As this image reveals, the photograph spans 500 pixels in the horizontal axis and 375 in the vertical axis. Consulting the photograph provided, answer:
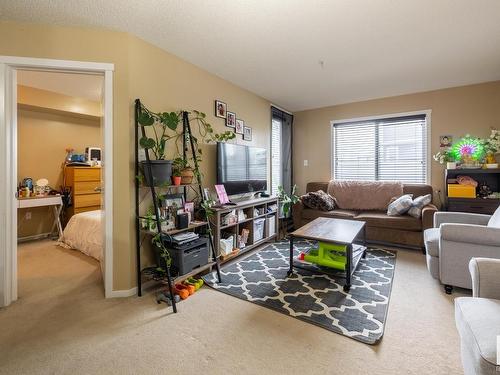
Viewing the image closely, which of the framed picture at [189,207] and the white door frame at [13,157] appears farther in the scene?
the framed picture at [189,207]

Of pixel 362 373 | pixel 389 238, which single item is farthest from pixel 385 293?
pixel 389 238

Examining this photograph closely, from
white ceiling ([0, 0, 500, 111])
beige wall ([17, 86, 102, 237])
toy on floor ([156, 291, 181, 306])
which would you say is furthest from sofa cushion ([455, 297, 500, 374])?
beige wall ([17, 86, 102, 237])

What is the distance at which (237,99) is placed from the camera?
3721mm

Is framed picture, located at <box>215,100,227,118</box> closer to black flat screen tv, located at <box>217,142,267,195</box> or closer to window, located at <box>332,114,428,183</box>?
black flat screen tv, located at <box>217,142,267,195</box>

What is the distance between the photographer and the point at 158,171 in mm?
2221

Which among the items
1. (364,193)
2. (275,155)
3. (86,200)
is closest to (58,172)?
(86,200)

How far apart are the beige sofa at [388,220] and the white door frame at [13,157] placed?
2.94 metres

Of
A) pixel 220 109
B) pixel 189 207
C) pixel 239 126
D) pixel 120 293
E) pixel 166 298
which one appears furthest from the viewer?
pixel 239 126

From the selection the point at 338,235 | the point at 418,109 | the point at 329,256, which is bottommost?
the point at 329,256

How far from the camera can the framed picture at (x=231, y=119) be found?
11.4 feet

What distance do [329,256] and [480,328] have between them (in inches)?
60.4

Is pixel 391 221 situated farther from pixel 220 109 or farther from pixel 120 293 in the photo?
pixel 120 293

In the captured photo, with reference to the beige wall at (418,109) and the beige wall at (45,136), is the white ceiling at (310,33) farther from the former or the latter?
the beige wall at (45,136)

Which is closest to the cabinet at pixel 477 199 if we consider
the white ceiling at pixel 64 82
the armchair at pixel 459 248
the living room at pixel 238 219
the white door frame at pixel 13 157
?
the living room at pixel 238 219
